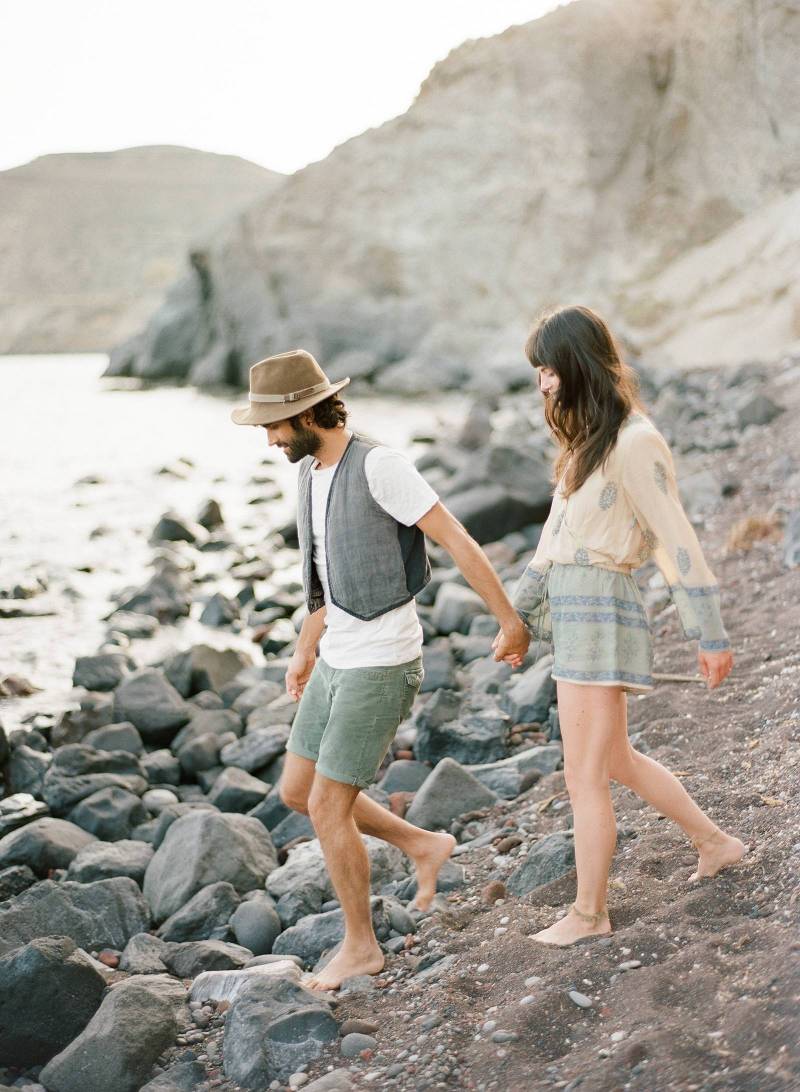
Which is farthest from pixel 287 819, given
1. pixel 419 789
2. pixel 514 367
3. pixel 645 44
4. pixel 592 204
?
pixel 645 44

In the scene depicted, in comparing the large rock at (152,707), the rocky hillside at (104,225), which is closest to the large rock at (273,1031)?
the large rock at (152,707)

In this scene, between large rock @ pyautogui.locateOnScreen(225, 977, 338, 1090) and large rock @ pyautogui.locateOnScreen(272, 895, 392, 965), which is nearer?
large rock @ pyautogui.locateOnScreen(225, 977, 338, 1090)

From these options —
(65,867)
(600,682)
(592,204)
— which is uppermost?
(592,204)

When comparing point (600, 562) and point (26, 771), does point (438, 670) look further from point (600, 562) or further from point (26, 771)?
point (600, 562)

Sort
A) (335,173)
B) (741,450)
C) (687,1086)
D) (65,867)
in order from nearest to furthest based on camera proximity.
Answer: (687,1086), (65,867), (741,450), (335,173)

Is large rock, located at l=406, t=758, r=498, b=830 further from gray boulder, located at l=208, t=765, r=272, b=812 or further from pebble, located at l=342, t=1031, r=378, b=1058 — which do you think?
pebble, located at l=342, t=1031, r=378, b=1058

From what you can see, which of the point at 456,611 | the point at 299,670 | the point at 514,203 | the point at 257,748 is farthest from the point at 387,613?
the point at 514,203

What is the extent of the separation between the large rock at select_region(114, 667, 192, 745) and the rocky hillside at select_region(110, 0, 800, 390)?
76.1 feet

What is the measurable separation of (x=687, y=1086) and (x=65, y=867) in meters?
3.60

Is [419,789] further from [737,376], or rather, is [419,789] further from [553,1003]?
[737,376]

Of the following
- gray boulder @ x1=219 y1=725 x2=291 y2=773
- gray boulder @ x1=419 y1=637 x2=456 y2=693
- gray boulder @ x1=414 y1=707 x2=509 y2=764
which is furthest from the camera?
gray boulder @ x1=419 y1=637 x2=456 y2=693

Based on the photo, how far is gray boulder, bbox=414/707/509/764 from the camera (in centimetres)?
617

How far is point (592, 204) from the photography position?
36.3 metres

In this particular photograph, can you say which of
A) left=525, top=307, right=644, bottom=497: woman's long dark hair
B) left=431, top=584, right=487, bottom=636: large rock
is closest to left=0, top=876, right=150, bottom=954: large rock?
left=525, top=307, right=644, bottom=497: woman's long dark hair
